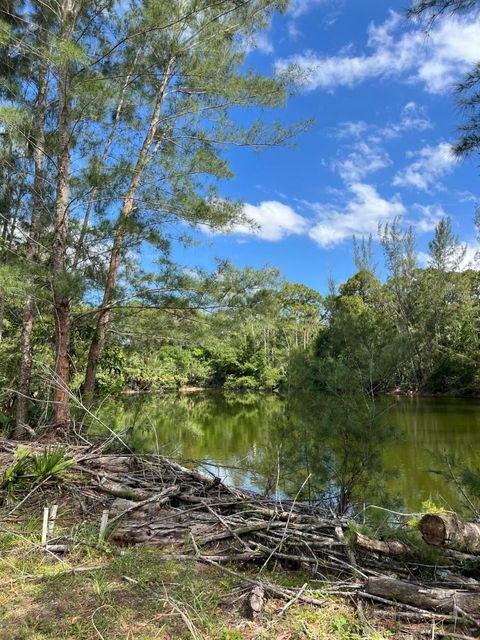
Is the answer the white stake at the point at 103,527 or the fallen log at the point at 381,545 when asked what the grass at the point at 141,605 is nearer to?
the white stake at the point at 103,527

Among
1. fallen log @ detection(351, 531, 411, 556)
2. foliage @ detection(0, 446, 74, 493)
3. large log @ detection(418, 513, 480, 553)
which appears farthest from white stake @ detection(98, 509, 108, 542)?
large log @ detection(418, 513, 480, 553)

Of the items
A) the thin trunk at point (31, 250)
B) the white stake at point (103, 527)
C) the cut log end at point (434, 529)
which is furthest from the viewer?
the thin trunk at point (31, 250)

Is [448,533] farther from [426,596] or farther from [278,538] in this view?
[278,538]

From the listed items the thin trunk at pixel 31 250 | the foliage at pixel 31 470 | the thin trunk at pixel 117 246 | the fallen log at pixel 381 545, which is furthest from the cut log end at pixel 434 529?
the thin trunk at pixel 31 250

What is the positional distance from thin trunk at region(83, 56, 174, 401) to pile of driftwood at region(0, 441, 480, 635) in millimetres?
2228

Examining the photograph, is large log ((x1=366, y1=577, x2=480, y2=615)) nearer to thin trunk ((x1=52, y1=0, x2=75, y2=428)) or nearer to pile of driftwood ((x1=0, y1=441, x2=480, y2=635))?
pile of driftwood ((x1=0, y1=441, x2=480, y2=635))

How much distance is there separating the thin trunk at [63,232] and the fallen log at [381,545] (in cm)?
326

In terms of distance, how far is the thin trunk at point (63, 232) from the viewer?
4.44 meters

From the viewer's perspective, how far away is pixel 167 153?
5.79 metres

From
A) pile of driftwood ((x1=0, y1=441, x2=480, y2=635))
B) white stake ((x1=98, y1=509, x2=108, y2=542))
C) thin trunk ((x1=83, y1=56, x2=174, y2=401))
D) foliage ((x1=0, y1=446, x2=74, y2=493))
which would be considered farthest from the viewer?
thin trunk ((x1=83, y1=56, x2=174, y2=401))

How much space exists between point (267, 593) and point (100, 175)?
3825 millimetres

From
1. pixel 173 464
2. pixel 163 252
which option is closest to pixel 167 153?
pixel 163 252

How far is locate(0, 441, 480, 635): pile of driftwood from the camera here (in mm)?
1914

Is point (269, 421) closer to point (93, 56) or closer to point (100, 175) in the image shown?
point (100, 175)
